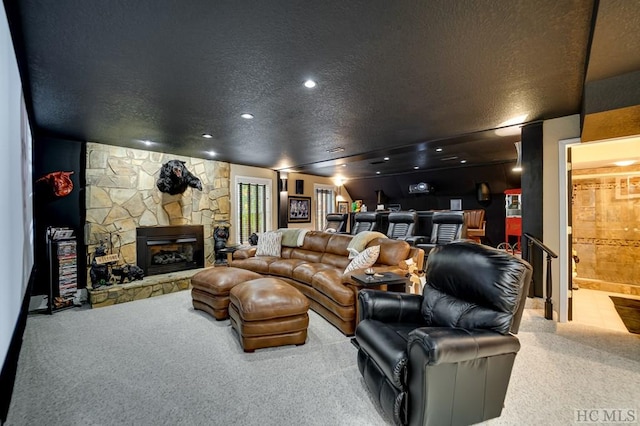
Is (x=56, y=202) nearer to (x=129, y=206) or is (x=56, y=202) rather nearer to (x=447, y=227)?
(x=129, y=206)

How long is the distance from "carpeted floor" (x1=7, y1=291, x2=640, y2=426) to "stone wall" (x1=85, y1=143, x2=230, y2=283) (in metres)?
1.83

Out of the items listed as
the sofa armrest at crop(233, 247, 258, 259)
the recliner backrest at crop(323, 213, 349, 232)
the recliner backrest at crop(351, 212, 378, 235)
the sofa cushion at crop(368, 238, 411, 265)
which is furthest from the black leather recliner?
the recliner backrest at crop(323, 213, 349, 232)

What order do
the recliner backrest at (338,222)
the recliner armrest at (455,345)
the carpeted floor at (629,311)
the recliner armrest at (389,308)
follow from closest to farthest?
the recliner armrest at (455,345) → the recliner armrest at (389,308) → the carpeted floor at (629,311) → the recliner backrest at (338,222)

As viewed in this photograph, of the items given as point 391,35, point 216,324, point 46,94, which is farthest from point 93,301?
point 391,35

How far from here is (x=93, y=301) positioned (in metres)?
4.18

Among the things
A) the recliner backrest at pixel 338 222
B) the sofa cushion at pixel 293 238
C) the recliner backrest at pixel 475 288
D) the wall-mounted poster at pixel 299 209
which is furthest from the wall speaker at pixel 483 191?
the recliner backrest at pixel 475 288

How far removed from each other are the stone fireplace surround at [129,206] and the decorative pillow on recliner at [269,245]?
1407 millimetres

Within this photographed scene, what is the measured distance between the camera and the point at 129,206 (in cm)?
506

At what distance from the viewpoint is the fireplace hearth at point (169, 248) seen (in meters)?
5.21

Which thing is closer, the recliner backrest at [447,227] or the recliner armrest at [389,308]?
the recliner armrest at [389,308]

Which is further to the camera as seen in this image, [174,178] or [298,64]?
[174,178]

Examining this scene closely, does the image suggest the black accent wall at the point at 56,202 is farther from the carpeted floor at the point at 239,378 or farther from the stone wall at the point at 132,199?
the carpeted floor at the point at 239,378

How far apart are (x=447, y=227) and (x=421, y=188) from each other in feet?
7.77

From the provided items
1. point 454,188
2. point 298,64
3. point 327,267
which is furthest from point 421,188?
point 298,64
